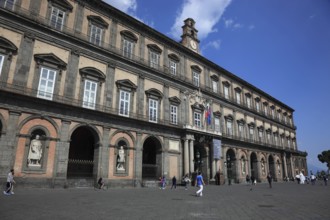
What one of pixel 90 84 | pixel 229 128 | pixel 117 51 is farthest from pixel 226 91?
pixel 90 84

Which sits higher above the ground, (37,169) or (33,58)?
(33,58)

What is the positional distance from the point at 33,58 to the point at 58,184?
987cm

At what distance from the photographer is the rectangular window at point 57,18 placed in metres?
20.3

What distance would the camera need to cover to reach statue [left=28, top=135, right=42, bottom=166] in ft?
55.9

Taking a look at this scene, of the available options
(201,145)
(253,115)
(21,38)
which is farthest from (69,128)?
(253,115)

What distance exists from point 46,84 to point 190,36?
22107mm

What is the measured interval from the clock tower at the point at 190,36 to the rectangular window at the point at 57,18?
58.2ft

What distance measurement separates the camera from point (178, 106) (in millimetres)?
28922

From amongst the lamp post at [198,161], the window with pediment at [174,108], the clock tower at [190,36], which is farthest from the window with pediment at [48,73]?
the lamp post at [198,161]

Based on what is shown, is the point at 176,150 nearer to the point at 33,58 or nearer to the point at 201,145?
the point at 201,145

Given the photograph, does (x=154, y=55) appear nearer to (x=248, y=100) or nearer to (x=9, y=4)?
(x=9, y=4)

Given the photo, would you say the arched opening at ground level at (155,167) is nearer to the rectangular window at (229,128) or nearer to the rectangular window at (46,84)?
the rectangular window at (46,84)

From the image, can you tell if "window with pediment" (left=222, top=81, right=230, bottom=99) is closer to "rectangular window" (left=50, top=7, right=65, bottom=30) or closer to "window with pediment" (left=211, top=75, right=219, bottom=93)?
"window with pediment" (left=211, top=75, right=219, bottom=93)

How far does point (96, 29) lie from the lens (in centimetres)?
2311
